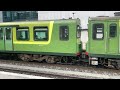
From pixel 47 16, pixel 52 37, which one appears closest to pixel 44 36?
pixel 52 37

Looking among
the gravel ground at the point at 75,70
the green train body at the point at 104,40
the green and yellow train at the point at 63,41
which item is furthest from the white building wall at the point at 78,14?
the green train body at the point at 104,40

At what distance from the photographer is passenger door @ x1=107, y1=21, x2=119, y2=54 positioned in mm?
12445

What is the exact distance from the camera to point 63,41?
46.1 ft

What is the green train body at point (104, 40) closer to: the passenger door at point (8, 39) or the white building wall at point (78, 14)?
the passenger door at point (8, 39)

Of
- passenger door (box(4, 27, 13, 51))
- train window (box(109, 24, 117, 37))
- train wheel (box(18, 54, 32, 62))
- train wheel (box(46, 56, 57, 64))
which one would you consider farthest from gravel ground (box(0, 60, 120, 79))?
train window (box(109, 24, 117, 37))

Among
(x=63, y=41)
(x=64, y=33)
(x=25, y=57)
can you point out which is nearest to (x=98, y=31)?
(x=64, y=33)

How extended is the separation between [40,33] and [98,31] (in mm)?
4137

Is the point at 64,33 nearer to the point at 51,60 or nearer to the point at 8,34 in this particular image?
the point at 51,60

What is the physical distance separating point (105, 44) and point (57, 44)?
3.28 metres

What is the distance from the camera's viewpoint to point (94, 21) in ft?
42.4

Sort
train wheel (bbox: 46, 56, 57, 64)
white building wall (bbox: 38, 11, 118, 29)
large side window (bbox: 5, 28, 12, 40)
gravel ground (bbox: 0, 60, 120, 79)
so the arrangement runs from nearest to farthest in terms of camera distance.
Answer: gravel ground (bbox: 0, 60, 120, 79) < train wheel (bbox: 46, 56, 57, 64) < large side window (bbox: 5, 28, 12, 40) < white building wall (bbox: 38, 11, 118, 29)

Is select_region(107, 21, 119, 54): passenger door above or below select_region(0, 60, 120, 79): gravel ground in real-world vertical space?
above

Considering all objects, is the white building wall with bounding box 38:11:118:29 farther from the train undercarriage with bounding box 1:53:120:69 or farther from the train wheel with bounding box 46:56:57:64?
the train wheel with bounding box 46:56:57:64

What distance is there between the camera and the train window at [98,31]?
42.1 ft
